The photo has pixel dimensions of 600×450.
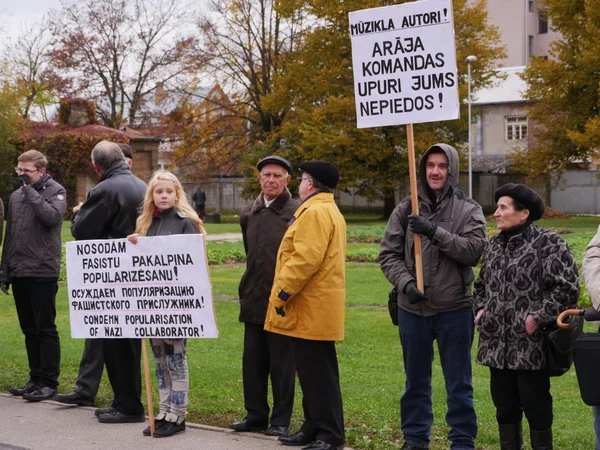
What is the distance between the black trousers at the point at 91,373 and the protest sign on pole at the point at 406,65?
332 centimetres

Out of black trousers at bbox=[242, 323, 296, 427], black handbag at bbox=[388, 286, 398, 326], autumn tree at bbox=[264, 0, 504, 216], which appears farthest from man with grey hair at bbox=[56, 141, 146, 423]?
autumn tree at bbox=[264, 0, 504, 216]

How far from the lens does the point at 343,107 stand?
45531 mm

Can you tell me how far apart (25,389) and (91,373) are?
0.77 m

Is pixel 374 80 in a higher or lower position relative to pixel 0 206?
higher

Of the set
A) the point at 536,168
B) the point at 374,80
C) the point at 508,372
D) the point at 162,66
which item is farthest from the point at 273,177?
the point at 162,66

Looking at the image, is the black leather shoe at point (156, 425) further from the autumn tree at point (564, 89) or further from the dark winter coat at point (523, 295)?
the autumn tree at point (564, 89)

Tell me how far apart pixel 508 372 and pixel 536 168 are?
128 feet

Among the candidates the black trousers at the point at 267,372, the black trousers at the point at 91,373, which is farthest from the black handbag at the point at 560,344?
the black trousers at the point at 91,373

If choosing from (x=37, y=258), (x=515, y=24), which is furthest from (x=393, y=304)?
(x=515, y=24)

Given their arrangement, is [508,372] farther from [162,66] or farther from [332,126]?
[162,66]

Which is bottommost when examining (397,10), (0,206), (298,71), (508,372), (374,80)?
(508,372)

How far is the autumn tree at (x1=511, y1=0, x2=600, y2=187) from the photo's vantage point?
4138cm

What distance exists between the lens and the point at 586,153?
143 ft

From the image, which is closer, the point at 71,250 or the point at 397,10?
the point at 397,10
